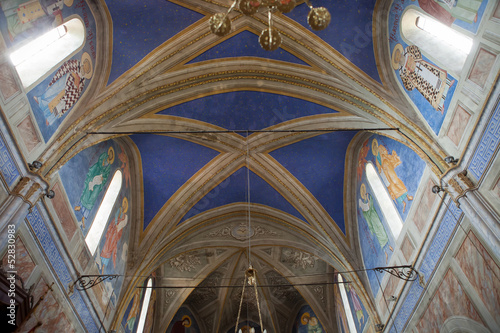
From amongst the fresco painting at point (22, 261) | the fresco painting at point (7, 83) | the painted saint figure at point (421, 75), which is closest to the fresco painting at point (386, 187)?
the painted saint figure at point (421, 75)

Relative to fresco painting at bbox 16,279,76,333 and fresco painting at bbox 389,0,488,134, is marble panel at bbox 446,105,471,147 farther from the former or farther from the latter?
fresco painting at bbox 16,279,76,333

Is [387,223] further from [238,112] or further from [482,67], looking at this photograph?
[238,112]

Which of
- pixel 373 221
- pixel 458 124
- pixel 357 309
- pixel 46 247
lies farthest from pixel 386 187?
pixel 46 247

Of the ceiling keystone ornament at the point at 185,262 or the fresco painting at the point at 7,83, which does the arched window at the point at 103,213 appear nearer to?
the fresco painting at the point at 7,83

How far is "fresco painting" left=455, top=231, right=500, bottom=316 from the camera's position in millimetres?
5652

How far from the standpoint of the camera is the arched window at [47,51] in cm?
684

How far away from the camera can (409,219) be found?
8398 millimetres

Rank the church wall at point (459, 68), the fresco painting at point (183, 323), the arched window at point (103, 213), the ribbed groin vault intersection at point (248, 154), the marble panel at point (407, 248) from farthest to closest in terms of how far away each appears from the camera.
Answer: the fresco painting at point (183, 323) → the arched window at point (103, 213) → the marble panel at point (407, 248) → the ribbed groin vault intersection at point (248, 154) → the church wall at point (459, 68)

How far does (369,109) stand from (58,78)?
24.0ft

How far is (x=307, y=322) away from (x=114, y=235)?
1042 centimetres

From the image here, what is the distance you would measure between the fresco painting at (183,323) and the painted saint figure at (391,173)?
37.6 ft

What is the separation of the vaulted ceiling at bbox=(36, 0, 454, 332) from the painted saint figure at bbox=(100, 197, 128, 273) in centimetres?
76

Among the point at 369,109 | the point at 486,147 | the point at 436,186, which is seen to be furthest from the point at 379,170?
the point at 486,147

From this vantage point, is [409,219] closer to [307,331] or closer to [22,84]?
[22,84]
